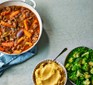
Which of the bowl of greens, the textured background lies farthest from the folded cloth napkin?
the bowl of greens

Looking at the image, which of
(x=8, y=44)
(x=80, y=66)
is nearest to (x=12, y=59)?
(x=8, y=44)

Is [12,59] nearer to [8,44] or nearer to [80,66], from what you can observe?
[8,44]

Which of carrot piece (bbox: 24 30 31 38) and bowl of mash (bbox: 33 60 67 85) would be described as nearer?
bowl of mash (bbox: 33 60 67 85)

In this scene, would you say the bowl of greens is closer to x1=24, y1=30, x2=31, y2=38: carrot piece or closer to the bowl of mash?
the bowl of mash

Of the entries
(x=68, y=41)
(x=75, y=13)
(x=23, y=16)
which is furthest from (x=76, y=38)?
(x=23, y=16)

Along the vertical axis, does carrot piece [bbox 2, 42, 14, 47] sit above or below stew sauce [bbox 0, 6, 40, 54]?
below

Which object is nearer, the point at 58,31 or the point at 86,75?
the point at 86,75

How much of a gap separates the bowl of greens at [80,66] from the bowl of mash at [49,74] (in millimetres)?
33

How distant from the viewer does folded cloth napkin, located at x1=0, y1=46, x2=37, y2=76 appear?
48.4 inches

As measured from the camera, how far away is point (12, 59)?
48.9 inches

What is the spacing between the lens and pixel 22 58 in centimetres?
125

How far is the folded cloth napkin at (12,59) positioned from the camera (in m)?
1.23

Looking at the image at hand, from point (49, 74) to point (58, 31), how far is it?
27cm

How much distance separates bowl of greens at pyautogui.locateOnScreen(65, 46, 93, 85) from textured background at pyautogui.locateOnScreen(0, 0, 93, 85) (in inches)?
2.7
